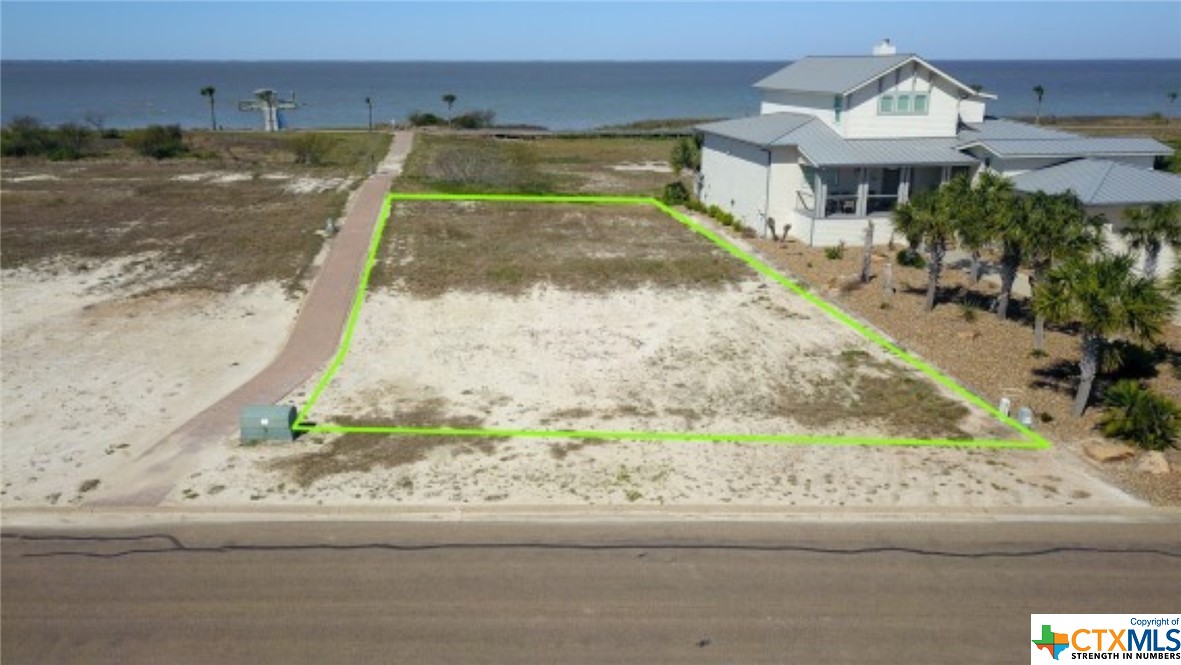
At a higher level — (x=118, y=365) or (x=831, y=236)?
(x=831, y=236)

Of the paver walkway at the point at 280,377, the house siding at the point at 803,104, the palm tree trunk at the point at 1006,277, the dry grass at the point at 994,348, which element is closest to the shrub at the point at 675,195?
the house siding at the point at 803,104

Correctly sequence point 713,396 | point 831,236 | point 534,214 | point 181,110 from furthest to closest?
point 181,110 → point 534,214 → point 831,236 → point 713,396

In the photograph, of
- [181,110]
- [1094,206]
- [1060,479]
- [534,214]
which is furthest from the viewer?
[181,110]

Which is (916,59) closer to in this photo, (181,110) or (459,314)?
(459,314)

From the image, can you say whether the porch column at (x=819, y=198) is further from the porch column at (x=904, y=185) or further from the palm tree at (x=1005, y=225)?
the palm tree at (x=1005, y=225)

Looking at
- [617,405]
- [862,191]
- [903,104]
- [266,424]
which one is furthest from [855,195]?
[266,424]

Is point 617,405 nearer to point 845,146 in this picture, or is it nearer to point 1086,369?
point 1086,369

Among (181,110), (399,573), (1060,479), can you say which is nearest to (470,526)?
(399,573)

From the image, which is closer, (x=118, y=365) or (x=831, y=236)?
(x=118, y=365)
